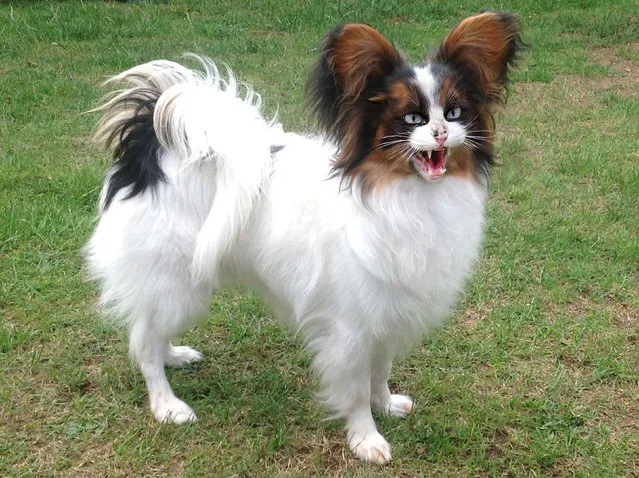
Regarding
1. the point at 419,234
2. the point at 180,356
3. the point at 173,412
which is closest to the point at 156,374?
the point at 173,412

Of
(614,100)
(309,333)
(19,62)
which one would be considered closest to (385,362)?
(309,333)

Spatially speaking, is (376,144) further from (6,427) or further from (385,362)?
(6,427)

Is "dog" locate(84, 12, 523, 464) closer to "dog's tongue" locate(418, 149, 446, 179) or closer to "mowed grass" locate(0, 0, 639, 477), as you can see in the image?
"dog's tongue" locate(418, 149, 446, 179)

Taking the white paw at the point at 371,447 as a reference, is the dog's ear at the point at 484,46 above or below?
above

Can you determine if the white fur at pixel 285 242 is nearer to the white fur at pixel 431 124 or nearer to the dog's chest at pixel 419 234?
the dog's chest at pixel 419 234

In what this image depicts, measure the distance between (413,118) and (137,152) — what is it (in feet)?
3.39

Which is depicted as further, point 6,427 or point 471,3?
point 471,3

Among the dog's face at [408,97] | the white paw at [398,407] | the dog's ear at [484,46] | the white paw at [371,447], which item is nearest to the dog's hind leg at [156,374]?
the white paw at [371,447]

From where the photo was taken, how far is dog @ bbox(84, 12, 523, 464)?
81.8 inches

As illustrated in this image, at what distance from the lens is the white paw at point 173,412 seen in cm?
278

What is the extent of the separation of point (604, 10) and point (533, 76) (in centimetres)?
290

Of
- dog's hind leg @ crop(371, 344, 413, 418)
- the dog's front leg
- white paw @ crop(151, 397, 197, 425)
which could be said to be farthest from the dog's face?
white paw @ crop(151, 397, 197, 425)

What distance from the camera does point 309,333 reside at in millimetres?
2627

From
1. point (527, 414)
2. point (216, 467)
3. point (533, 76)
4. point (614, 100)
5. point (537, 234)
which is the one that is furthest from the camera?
point (533, 76)
